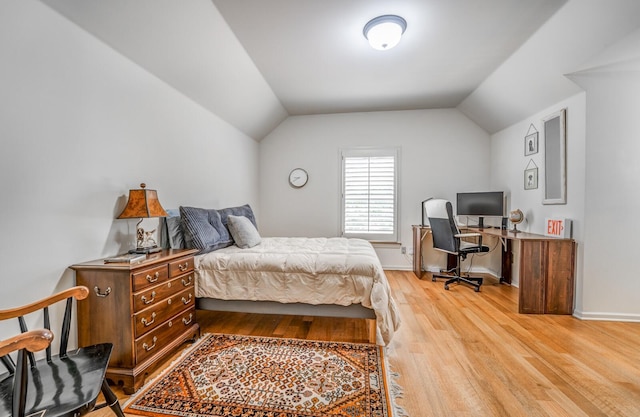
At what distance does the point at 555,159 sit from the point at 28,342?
4.42m

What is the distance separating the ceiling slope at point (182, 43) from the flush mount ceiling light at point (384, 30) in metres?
1.25

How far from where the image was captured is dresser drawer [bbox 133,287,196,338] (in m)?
1.71

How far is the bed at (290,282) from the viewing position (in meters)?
2.21

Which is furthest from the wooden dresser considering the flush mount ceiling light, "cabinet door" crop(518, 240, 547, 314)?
"cabinet door" crop(518, 240, 547, 314)

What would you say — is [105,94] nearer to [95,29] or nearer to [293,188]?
[95,29]

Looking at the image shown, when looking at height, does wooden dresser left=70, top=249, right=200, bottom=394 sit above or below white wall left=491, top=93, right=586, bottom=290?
below

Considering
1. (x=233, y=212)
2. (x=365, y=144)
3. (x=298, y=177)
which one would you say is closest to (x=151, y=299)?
(x=233, y=212)

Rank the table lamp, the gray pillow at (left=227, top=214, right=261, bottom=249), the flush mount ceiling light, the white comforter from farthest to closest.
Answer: the gray pillow at (left=227, top=214, right=261, bottom=249)
the flush mount ceiling light
the white comforter
the table lamp

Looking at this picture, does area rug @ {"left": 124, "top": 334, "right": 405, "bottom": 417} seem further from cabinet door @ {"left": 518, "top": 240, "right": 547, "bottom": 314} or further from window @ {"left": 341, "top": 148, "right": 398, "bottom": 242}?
window @ {"left": 341, "top": 148, "right": 398, "bottom": 242}

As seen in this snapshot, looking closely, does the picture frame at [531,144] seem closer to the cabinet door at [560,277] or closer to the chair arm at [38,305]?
the cabinet door at [560,277]

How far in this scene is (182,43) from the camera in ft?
7.57

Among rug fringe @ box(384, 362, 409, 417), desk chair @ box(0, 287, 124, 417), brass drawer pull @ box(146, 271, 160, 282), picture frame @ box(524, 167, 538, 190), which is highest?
picture frame @ box(524, 167, 538, 190)

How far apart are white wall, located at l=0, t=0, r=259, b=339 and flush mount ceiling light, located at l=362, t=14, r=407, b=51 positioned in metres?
1.96

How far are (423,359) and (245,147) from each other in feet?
12.4
